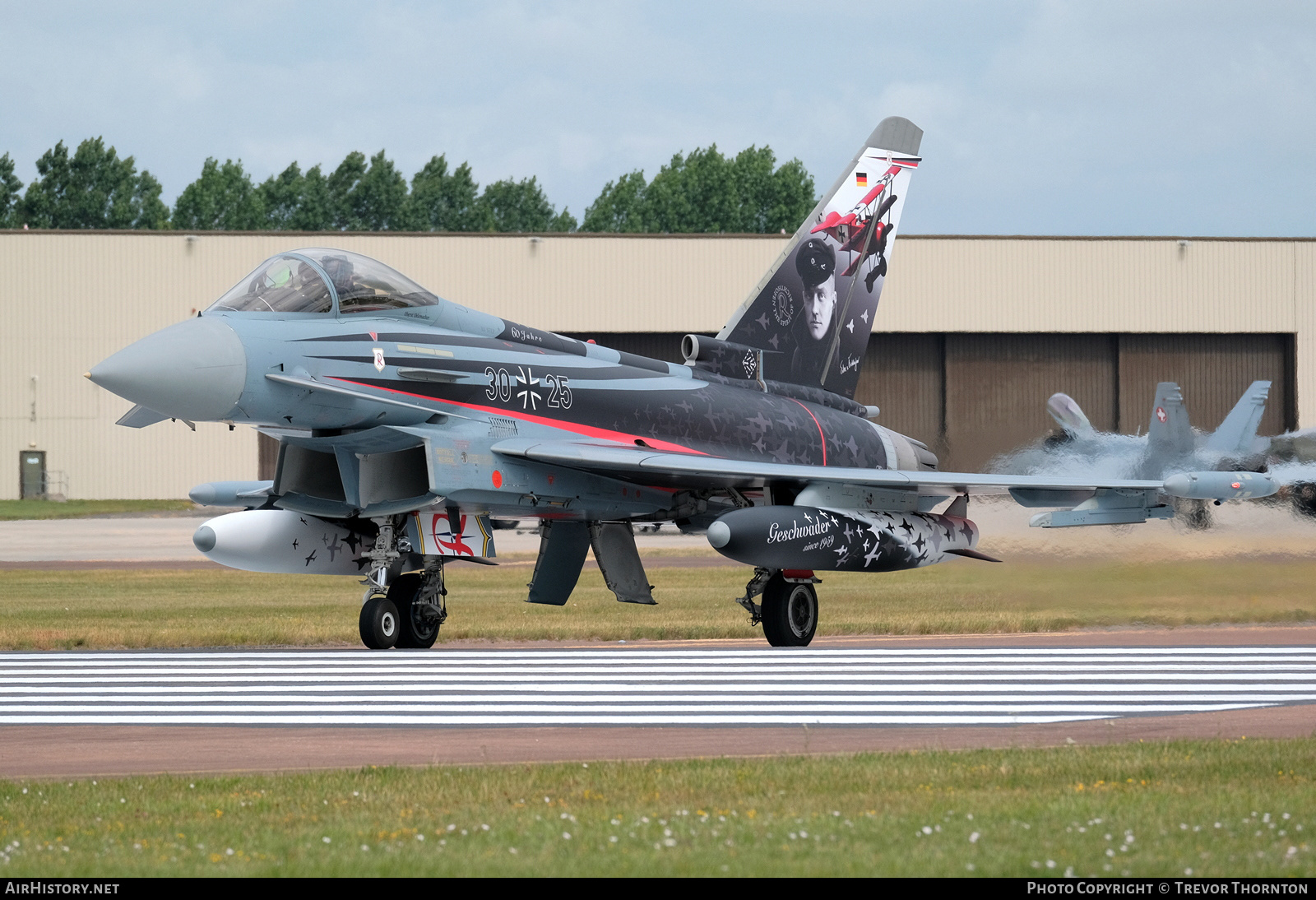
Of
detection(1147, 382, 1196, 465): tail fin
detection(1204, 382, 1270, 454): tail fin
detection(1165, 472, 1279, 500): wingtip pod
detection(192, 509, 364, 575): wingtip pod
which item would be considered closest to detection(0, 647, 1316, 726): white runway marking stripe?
detection(192, 509, 364, 575): wingtip pod

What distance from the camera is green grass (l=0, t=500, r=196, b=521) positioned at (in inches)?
1864

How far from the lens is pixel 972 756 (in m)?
7.86

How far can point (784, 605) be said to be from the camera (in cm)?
1619

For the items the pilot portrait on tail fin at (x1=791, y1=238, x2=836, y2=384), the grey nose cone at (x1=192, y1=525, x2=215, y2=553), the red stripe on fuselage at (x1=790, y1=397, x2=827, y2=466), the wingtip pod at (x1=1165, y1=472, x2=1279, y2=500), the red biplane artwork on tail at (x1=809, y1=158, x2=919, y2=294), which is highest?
the red biplane artwork on tail at (x1=809, y1=158, x2=919, y2=294)

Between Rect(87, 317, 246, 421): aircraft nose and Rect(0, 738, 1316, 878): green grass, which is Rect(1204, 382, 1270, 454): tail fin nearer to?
Rect(87, 317, 246, 421): aircraft nose

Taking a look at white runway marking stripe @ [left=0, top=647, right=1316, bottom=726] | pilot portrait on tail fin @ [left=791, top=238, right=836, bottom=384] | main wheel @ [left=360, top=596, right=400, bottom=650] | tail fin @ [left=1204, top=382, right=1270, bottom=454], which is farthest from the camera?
tail fin @ [left=1204, top=382, right=1270, bottom=454]

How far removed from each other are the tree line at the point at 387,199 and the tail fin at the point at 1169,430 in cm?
6819

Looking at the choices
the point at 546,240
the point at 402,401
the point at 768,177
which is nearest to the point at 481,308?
the point at 546,240

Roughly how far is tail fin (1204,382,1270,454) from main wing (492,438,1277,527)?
1300 cm

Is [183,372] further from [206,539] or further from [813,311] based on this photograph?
[813,311]

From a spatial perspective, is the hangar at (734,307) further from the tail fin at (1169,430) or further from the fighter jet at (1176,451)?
the fighter jet at (1176,451)

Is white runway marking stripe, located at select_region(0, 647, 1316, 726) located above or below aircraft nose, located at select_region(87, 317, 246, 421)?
below

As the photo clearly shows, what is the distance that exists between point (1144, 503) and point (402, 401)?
7.46 metres

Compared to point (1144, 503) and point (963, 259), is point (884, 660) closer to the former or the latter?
point (1144, 503)
